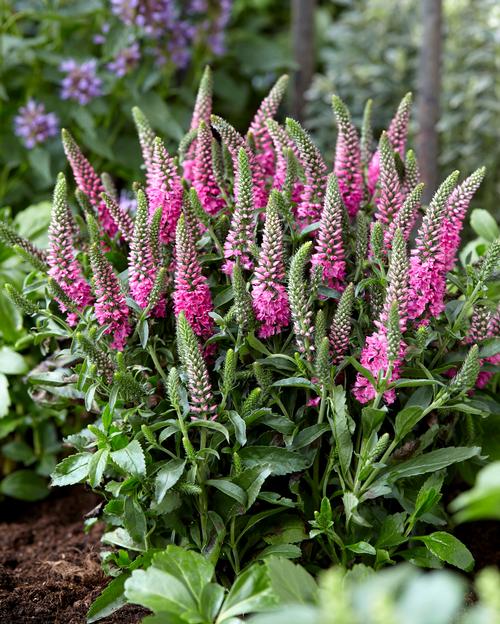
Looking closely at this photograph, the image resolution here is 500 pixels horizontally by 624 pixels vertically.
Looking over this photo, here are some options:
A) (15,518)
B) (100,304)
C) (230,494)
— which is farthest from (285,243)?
(15,518)

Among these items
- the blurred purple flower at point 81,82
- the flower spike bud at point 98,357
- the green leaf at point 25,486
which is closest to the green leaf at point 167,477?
the flower spike bud at point 98,357

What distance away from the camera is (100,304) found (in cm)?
182

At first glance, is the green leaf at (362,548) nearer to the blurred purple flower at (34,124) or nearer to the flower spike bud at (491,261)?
the flower spike bud at (491,261)

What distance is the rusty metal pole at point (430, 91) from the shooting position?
3826 mm

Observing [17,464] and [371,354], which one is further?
[17,464]

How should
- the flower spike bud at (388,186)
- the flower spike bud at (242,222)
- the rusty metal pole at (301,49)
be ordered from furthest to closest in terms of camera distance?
the rusty metal pole at (301,49), the flower spike bud at (388,186), the flower spike bud at (242,222)

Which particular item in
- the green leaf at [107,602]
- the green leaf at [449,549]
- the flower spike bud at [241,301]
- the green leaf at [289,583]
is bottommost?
the green leaf at [449,549]

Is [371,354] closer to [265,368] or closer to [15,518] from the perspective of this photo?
[265,368]

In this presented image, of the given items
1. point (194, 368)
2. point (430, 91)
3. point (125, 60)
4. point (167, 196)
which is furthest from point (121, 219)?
point (430, 91)

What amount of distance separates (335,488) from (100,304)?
70cm

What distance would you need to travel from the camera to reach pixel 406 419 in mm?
1744

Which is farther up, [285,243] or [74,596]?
[285,243]

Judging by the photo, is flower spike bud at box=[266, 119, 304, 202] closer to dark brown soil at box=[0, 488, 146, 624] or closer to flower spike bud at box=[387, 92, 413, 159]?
flower spike bud at box=[387, 92, 413, 159]

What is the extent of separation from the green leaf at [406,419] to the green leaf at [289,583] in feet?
1.38
